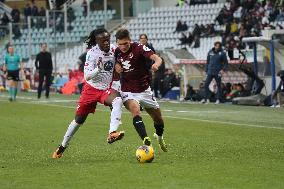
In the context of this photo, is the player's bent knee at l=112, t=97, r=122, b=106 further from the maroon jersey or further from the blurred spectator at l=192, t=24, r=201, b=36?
the blurred spectator at l=192, t=24, r=201, b=36

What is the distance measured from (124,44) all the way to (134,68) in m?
0.44

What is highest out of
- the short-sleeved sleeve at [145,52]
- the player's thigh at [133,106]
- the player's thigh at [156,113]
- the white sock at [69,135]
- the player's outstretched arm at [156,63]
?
the short-sleeved sleeve at [145,52]

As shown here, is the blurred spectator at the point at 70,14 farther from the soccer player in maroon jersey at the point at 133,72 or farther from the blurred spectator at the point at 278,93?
the soccer player in maroon jersey at the point at 133,72

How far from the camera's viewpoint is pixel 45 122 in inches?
858

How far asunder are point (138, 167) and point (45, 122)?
9.90 meters

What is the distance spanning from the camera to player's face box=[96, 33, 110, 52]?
1352cm

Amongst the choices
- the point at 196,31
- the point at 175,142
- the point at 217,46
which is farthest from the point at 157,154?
the point at 196,31

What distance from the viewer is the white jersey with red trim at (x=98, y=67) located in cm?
1373

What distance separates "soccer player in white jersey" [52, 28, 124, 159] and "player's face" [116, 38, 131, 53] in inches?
9.0

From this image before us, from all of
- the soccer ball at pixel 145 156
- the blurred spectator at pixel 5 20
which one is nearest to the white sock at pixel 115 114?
the soccer ball at pixel 145 156

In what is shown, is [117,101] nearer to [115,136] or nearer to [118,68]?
[118,68]

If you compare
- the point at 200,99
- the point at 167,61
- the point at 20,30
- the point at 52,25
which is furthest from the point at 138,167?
the point at 20,30

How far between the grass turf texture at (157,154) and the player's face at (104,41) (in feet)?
Result: 5.32

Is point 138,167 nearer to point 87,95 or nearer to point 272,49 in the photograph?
point 87,95
